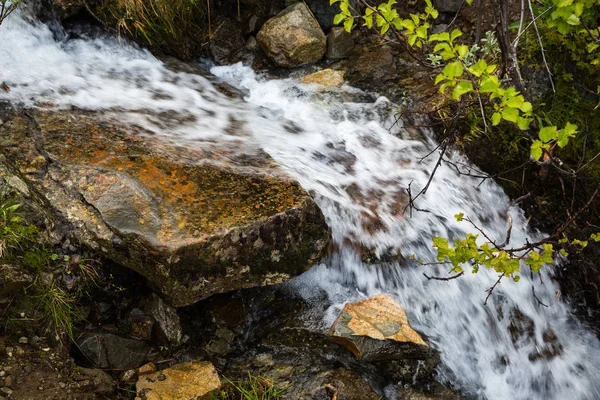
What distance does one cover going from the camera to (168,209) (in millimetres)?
3053

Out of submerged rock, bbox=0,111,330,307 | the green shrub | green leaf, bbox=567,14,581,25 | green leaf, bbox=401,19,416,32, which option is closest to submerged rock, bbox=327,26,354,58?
the green shrub

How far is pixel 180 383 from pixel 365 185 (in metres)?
2.32

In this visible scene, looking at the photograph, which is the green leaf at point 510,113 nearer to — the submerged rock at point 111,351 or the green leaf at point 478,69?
the green leaf at point 478,69

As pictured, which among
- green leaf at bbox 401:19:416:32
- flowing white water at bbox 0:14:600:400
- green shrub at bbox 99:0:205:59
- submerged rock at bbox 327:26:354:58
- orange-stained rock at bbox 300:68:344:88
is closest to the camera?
green leaf at bbox 401:19:416:32

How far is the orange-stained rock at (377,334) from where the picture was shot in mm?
3102

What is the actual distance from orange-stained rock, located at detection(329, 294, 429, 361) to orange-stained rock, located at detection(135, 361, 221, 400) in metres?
0.84

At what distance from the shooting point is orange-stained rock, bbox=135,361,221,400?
8.97ft

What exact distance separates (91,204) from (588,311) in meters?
4.18

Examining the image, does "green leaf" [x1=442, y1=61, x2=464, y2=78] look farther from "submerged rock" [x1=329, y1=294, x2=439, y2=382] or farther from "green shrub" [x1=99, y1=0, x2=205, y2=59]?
"green shrub" [x1=99, y1=0, x2=205, y2=59]

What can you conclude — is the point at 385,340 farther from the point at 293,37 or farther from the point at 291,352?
the point at 293,37

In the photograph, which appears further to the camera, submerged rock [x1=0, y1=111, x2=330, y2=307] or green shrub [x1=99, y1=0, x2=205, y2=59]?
green shrub [x1=99, y1=0, x2=205, y2=59]

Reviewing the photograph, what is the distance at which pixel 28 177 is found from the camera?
315 cm

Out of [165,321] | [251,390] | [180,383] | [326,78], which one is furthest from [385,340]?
[326,78]

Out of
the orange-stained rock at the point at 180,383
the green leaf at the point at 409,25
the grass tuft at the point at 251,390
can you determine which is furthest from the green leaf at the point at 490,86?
the orange-stained rock at the point at 180,383
